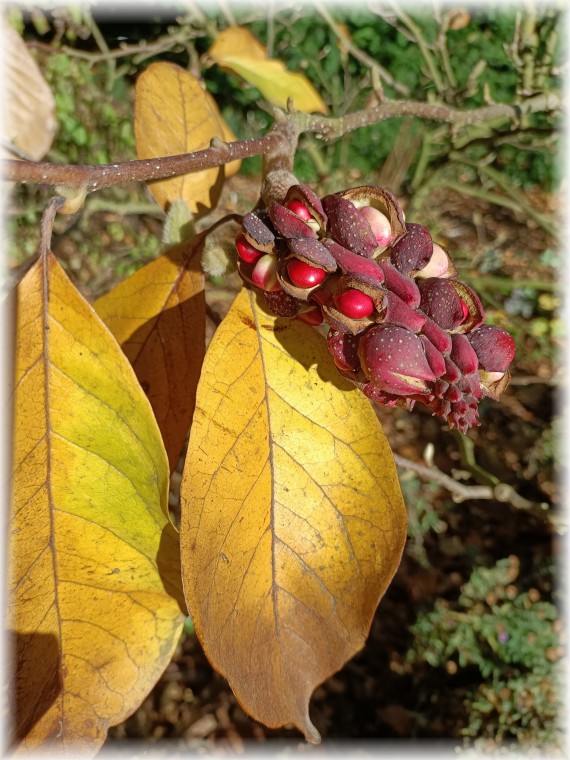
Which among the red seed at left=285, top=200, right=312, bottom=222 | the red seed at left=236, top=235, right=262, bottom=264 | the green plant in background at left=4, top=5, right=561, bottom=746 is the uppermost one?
the red seed at left=285, top=200, right=312, bottom=222

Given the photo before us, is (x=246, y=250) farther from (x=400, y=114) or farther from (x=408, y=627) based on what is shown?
(x=408, y=627)

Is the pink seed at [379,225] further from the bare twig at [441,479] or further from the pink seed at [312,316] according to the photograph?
the bare twig at [441,479]

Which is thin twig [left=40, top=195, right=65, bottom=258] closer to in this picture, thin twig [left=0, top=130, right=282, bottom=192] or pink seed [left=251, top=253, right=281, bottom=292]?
thin twig [left=0, top=130, right=282, bottom=192]

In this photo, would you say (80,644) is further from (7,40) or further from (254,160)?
(254,160)

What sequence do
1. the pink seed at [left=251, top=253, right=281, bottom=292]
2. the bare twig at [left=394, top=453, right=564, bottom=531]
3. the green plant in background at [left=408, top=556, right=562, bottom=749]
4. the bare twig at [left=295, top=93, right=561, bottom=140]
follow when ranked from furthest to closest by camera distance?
the green plant in background at [left=408, top=556, right=562, bottom=749] → the bare twig at [left=394, top=453, right=564, bottom=531] → the bare twig at [left=295, top=93, right=561, bottom=140] → the pink seed at [left=251, top=253, right=281, bottom=292]

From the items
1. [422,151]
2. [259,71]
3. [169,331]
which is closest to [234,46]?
[259,71]

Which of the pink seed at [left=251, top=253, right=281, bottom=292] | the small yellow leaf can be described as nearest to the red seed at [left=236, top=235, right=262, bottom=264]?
the pink seed at [left=251, top=253, right=281, bottom=292]

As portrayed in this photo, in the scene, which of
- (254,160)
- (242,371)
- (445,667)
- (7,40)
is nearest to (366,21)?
(254,160)
